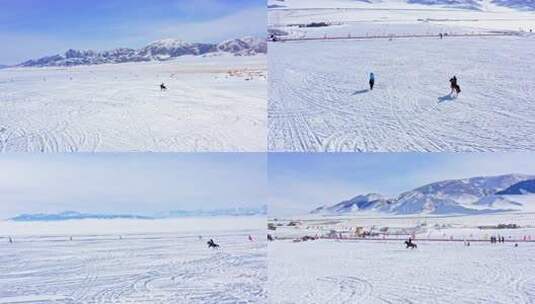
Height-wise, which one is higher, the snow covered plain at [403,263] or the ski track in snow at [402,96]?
the ski track in snow at [402,96]

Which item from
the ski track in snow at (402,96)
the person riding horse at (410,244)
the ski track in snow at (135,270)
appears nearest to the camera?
the ski track in snow at (402,96)

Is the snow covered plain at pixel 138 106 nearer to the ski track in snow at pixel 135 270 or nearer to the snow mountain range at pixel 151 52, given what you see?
the snow mountain range at pixel 151 52

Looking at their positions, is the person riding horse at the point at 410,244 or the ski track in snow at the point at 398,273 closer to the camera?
the ski track in snow at the point at 398,273

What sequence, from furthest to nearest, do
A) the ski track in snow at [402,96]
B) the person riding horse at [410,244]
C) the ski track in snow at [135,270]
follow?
the person riding horse at [410,244] < the ski track in snow at [135,270] < the ski track in snow at [402,96]

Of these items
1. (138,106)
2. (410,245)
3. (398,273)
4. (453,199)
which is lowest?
(398,273)

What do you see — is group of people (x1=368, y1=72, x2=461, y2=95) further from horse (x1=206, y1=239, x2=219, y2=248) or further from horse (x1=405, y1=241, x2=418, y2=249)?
horse (x1=206, y1=239, x2=219, y2=248)

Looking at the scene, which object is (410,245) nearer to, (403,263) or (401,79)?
(403,263)

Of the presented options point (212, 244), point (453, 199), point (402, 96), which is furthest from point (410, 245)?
point (212, 244)

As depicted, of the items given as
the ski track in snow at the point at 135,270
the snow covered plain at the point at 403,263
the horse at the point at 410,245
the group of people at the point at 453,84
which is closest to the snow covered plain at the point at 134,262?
the ski track in snow at the point at 135,270
